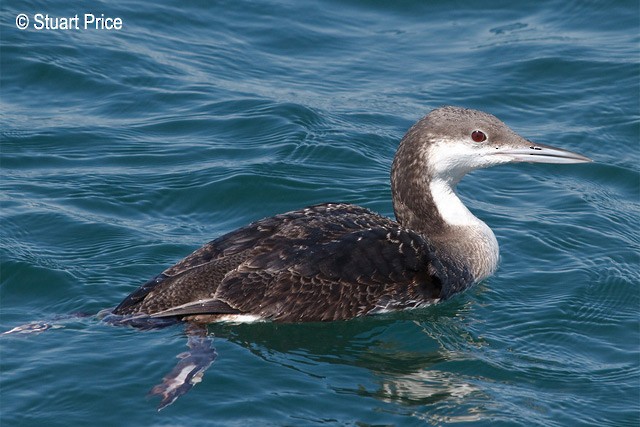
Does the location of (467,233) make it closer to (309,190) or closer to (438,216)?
(438,216)

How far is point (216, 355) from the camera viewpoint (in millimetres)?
7805

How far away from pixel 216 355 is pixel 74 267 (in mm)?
1915

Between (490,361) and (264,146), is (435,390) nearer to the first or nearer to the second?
(490,361)

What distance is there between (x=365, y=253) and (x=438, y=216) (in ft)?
3.67

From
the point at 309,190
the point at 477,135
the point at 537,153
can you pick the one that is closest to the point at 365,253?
the point at 477,135

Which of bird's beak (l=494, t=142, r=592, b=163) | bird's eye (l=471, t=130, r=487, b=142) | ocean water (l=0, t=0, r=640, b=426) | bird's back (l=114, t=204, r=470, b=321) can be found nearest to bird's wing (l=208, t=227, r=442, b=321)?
bird's back (l=114, t=204, r=470, b=321)

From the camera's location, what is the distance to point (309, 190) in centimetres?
1084

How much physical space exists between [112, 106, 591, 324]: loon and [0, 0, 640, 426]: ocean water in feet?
0.63

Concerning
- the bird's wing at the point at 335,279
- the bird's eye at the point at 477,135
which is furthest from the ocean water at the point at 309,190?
the bird's eye at the point at 477,135

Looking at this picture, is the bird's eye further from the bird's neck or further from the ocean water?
the ocean water

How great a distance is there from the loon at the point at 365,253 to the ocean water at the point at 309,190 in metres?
0.19

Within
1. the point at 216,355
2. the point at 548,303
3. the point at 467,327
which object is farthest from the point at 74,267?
the point at 548,303

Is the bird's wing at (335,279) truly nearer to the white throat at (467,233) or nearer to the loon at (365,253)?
the loon at (365,253)

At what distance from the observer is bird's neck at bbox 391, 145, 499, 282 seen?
9.28 meters
